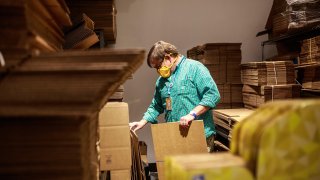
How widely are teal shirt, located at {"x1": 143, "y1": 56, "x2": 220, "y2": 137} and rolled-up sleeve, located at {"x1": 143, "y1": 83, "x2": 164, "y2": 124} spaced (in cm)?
16

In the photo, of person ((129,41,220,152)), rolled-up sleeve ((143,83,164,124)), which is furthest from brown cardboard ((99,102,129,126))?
rolled-up sleeve ((143,83,164,124))

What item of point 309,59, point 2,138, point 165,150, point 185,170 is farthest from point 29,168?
point 309,59

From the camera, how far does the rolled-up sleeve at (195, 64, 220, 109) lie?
10.9 feet

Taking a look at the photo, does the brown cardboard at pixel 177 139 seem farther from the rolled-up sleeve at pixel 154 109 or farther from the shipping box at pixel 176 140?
the rolled-up sleeve at pixel 154 109

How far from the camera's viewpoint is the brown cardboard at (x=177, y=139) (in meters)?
Answer: 3.01

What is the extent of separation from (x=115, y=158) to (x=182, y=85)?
124 cm

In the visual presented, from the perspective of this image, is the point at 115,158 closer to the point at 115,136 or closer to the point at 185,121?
the point at 115,136

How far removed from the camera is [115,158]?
2.58m

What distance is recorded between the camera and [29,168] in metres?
0.99

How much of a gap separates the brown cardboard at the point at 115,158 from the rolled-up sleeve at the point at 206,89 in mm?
1057

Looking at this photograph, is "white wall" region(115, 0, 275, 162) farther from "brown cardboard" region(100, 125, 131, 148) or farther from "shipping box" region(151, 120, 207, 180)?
"brown cardboard" region(100, 125, 131, 148)

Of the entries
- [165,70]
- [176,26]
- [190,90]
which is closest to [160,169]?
[190,90]

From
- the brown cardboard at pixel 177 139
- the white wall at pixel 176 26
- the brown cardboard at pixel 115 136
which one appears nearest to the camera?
the brown cardboard at pixel 115 136

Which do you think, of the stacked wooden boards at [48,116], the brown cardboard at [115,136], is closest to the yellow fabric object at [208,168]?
the stacked wooden boards at [48,116]
